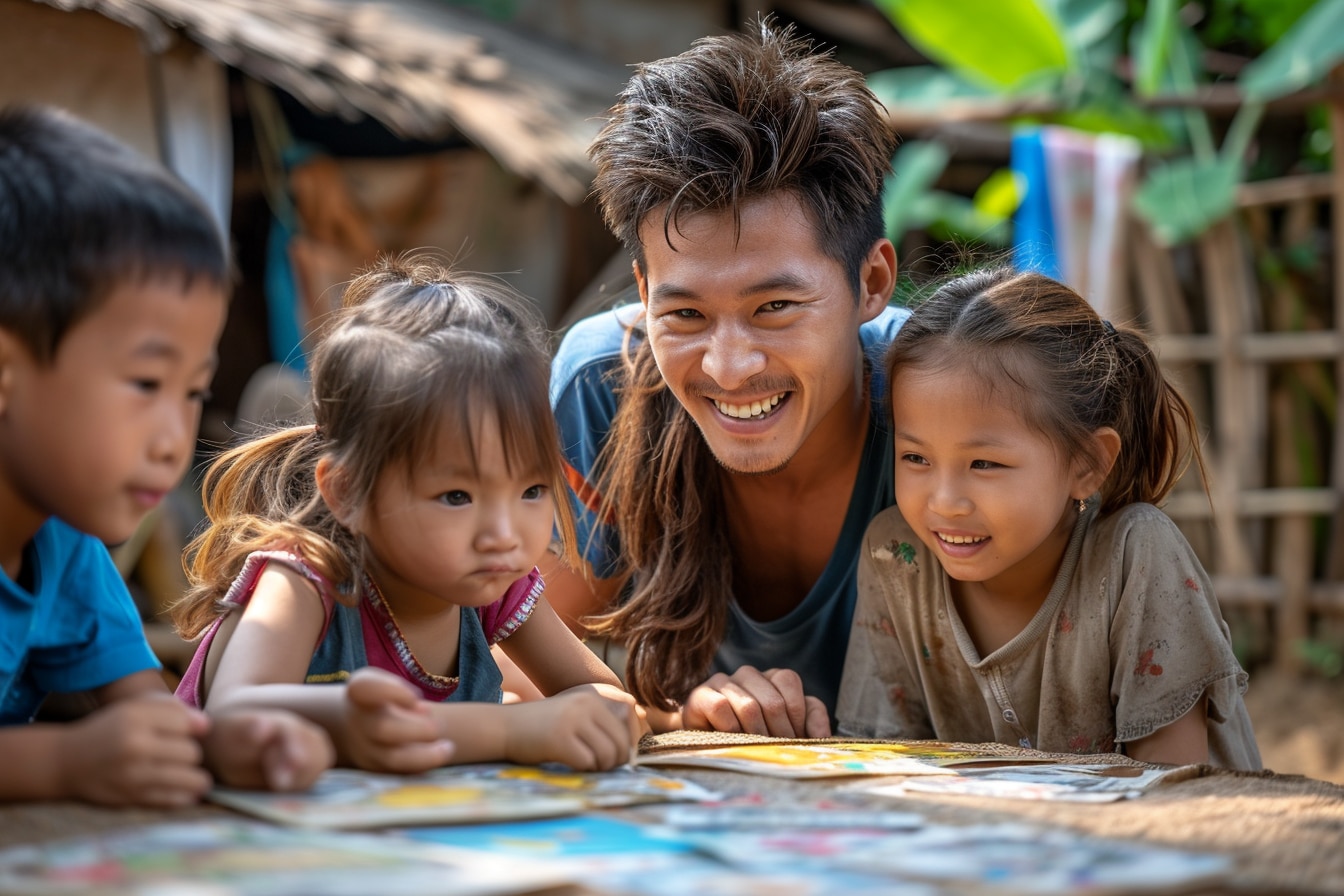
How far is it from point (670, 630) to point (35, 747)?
138 centimetres

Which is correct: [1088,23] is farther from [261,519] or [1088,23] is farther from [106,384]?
[106,384]

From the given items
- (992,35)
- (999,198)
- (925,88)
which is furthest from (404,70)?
(999,198)

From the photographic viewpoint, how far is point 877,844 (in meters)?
1.32

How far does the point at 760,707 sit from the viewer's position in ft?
7.54

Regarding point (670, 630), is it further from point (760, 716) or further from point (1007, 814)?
point (1007, 814)

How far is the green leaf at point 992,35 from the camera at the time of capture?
5770 millimetres

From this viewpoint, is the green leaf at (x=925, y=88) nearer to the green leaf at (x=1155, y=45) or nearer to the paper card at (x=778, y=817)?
the green leaf at (x=1155, y=45)

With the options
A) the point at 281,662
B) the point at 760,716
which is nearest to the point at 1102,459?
the point at 760,716

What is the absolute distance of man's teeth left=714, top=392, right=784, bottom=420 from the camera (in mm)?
2447

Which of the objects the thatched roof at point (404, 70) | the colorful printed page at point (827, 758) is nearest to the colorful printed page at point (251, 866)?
the colorful printed page at point (827, 758)

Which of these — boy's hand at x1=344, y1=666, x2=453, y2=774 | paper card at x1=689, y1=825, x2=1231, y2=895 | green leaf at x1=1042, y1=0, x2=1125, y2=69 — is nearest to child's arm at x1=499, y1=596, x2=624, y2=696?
boy's hand at x1=344, y1=666, x2=453, y2=774

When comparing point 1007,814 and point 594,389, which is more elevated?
point 594,389

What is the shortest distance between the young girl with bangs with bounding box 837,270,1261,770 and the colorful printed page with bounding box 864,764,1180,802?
37 cm

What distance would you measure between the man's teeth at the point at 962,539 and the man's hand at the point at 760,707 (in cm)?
35
